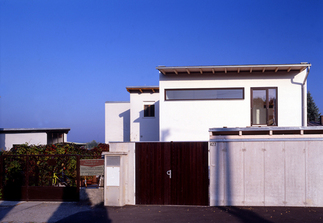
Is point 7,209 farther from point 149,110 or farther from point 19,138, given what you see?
point 19,138

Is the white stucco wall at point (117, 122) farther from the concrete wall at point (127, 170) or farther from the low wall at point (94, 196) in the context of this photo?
the concrete wall at point (127, 170)

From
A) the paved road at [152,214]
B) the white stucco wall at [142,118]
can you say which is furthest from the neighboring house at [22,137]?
the paved road at [152,214]

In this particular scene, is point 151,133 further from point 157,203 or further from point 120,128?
point 157,203

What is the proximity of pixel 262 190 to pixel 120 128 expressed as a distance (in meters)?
20.6

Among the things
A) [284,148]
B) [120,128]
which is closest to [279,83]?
[284,148]

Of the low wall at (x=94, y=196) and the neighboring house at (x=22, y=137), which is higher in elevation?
the neighboring house at (x=22, y=137)

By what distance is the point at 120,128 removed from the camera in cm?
2878

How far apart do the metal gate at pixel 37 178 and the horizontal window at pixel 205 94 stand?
19.4ft

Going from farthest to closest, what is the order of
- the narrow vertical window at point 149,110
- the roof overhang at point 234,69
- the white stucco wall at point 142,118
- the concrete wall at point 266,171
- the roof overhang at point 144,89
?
the narrow vertical window at point 149,110 → the white stucco wall at point 142,118 → the roof overhang at point 144,89 → the roof overhang at point 234,69 → the concrete wall at point 266,171

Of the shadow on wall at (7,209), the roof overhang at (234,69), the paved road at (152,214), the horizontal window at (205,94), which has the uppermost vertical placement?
the roof overhang at (234,69)

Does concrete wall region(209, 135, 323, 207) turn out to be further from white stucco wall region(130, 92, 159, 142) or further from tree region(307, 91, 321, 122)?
tree region(307, 91, 321, 122)

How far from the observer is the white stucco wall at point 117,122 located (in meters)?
28.6

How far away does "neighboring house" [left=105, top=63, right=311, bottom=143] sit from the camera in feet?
47.6

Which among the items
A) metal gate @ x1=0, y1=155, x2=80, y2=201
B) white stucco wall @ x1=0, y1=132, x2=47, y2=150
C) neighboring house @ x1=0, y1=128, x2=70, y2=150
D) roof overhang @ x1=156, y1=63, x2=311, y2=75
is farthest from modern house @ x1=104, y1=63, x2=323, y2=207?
white stucco wall @ x1=0, y1=132, x2=47, y2=150
